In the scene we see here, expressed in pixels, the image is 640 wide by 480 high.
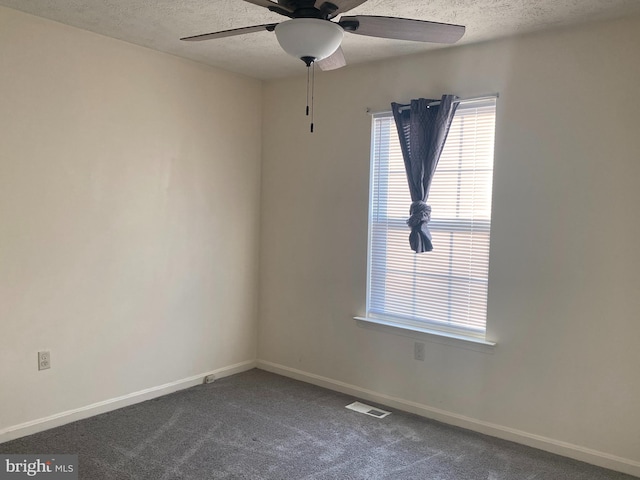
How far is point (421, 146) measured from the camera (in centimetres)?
342

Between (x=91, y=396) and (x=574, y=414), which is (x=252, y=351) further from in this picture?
(x=574, y=414)

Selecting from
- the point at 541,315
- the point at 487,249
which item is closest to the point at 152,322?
the point at 487,249

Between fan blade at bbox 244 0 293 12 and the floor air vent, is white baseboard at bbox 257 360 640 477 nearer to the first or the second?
the floor air vent

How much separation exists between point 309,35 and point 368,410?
262 centimetres

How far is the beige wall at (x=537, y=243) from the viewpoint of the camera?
283 centimetres

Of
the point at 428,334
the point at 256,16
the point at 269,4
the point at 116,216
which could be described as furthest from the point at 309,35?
the point at 428,334

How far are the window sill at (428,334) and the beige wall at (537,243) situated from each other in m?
0.04

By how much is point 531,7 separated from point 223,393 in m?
3.21

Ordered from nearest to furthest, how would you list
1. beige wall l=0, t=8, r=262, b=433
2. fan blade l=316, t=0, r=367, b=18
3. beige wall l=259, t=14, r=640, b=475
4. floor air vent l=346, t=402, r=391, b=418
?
fan blade l=316, t=0, r=367, b=18 → beige wall l=259, t=14, r=640, b=475 → beige wall l=0, t=8, r=262, b=433 → floor air vent l=346, t=402, r=391, b=418

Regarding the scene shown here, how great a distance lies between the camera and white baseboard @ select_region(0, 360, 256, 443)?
306cm

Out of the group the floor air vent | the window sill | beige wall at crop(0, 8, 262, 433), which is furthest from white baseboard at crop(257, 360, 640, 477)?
beige wall at crop(0, 8, 262, 433)

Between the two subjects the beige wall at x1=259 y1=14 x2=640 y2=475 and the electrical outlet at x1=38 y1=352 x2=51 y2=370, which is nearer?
the beige wall at x1=259 y1=14 x2=640 y2=475

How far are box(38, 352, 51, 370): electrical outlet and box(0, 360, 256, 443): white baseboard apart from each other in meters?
0.31

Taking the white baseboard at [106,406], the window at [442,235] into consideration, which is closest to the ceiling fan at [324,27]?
the window at [442,235]
